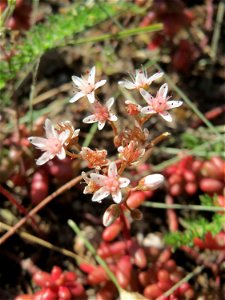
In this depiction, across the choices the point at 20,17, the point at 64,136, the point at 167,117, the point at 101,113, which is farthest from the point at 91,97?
the point at 20,17

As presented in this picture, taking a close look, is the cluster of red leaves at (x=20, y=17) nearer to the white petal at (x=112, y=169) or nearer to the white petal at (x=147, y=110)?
the white petal at (x=147, y=110)

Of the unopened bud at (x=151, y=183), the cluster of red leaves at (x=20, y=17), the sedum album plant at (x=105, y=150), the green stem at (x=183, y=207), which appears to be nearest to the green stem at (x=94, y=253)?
the green stem at (x=183, y=207)

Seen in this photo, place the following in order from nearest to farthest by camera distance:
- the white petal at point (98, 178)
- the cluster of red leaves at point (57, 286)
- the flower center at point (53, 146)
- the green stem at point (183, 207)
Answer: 1. the white petal at point (98, 178)
2. the flower center at point (53, 146)
3. the cluster of red leaves at point (57, 286)
4. the green stem at point (183, 207)

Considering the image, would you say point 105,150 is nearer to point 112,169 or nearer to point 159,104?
point 112,169

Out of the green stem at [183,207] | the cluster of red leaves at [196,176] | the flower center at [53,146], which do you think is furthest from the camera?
the cluster of red leaves at [196,176]

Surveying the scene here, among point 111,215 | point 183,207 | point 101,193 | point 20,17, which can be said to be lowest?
point 183,207

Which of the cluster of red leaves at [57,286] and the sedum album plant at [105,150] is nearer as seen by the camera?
the sedum album plant at [105,150]

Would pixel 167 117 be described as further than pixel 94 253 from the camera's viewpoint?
No

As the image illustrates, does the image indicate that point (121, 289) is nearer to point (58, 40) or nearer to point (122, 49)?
point (58, 40)
